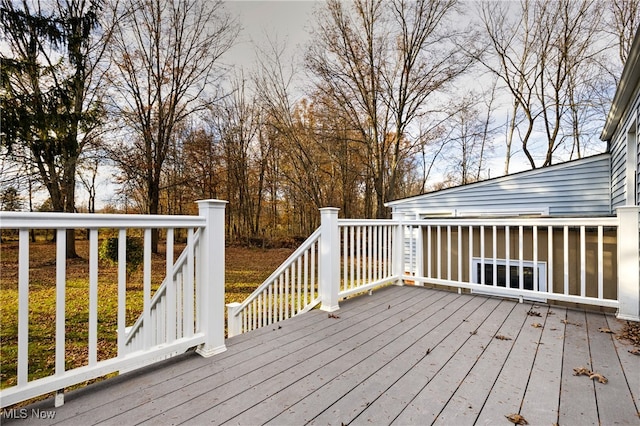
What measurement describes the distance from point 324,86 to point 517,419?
32.0ft

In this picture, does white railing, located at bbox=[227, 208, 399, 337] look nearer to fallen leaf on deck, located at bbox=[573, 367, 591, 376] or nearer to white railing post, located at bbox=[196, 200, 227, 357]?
white railing post, located at bbox=[196, 200, 227, 357]

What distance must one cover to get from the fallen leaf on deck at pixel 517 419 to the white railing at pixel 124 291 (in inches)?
70.3

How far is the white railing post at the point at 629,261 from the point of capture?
258 centimetres

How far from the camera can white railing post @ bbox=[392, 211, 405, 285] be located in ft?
13.6

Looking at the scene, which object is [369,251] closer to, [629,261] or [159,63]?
[629,261]

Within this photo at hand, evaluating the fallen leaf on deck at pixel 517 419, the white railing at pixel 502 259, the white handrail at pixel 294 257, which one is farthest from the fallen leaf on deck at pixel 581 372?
the white handrail at pixel 294 257

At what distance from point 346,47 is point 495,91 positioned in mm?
6515

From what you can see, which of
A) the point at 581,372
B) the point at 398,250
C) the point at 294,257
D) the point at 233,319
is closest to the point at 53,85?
the point at 233,319

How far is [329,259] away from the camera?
3.14 m

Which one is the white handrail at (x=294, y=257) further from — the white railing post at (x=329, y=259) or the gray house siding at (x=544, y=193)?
the gray house siding at (x=544, y=193)

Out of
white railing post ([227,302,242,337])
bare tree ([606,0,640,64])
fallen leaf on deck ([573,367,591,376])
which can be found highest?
bare tree ([606,0,640,64])

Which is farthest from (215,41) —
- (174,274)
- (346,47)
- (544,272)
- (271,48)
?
(544,272)

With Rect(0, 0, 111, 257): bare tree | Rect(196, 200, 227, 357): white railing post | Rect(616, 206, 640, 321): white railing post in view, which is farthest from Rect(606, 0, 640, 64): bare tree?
Rect(0, 0, 111, 257): bare tree

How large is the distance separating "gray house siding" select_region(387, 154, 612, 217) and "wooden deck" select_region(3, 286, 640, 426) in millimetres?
4511
